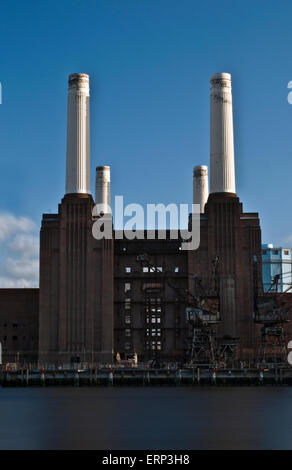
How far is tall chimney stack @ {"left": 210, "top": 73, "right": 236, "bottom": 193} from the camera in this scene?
387 feet

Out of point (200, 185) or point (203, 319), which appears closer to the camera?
point (203, 319)

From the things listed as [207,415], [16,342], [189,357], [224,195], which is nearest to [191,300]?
[189,357]

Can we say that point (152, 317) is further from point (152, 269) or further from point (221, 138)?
point (221, 138)

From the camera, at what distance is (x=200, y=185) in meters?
141

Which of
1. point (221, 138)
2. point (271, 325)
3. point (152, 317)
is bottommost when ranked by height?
point (271, 325)

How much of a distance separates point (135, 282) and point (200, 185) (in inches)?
1008

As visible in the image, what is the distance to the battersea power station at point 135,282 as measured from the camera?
114500mm

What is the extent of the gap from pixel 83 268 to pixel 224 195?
70.6 ft

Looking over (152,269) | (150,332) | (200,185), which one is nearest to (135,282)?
(152,269)

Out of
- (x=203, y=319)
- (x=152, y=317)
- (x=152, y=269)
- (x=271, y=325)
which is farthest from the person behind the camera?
(x=152, y=317)

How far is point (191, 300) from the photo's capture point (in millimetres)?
115875

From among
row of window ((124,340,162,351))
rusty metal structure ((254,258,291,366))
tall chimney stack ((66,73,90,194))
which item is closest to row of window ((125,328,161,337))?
row of window ((124,340,162,351))

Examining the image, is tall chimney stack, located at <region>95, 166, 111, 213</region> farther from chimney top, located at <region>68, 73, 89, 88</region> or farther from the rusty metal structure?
the rusty metal structure
